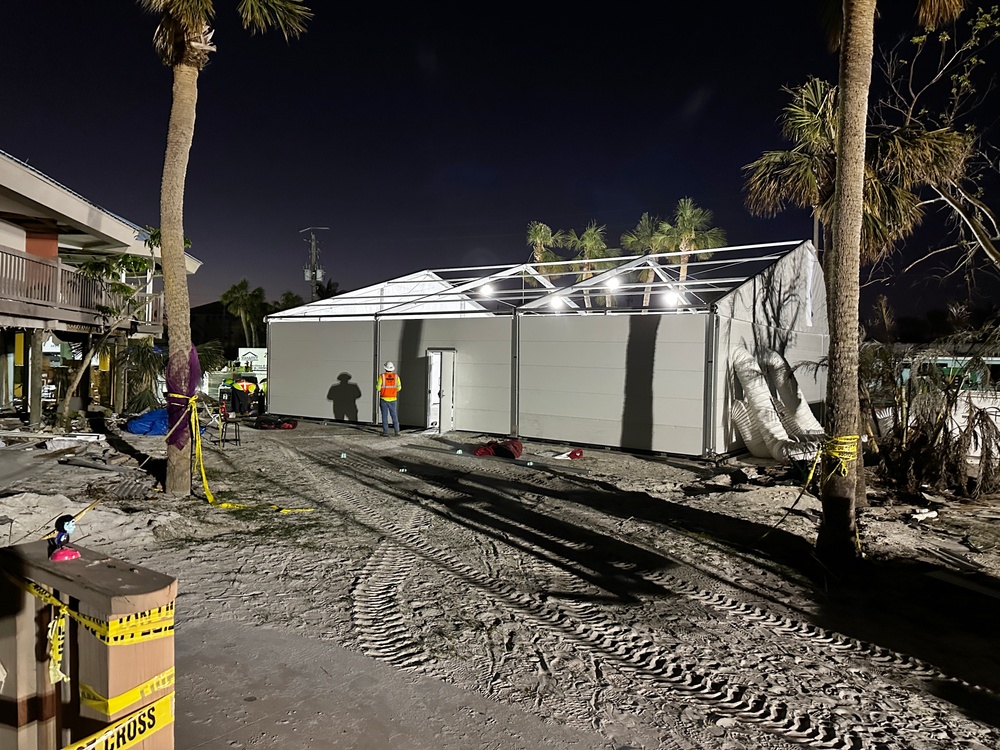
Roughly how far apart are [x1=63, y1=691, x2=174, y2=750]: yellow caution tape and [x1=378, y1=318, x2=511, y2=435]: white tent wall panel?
44.7 feet

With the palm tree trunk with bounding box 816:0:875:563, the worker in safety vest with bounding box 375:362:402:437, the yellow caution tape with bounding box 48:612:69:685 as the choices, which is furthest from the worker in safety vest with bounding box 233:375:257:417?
the yellow caution tape with bounding box 48:612:69:685

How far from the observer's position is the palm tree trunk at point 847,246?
6508 mm

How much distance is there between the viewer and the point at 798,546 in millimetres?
6988

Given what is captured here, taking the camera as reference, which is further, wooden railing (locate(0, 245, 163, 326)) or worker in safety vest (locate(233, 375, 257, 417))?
worker in safety vest (locate(233, 375, 257, 417))

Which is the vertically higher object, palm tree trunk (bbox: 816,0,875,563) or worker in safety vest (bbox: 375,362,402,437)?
palm tree trunk (bbox: 816,0,875,563)

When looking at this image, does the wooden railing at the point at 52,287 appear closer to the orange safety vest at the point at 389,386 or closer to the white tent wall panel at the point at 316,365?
the white tent wall panel at the point at 316,365

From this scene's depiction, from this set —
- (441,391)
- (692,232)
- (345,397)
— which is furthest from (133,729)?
(692,232)

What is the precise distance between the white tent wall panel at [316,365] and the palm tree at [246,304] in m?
37.3

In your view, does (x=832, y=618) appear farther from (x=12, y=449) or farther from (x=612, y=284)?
(x=12, y=449)

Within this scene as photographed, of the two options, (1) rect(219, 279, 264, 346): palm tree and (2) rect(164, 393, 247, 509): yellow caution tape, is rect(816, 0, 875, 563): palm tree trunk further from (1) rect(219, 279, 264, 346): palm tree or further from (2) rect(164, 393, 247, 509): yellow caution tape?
(1) rect(219, 279, 264, 346): palm tree

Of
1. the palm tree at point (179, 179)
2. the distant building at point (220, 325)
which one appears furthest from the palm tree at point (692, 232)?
the distant building at point (220, 325)

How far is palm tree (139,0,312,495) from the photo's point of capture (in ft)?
27.8

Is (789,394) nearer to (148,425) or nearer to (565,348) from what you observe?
(565,348)

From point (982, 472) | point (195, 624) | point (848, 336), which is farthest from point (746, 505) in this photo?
point (195, 624)
